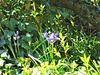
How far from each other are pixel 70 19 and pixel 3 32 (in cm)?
119

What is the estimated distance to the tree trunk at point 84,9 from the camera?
227 cm

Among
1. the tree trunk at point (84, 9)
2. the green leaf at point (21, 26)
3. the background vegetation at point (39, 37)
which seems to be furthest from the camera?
the tree trunk at point (84, 9)

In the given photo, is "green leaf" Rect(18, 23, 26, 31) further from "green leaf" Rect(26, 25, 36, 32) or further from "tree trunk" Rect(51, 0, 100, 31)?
"tree trunk" Rect(51, 0, 100, 31)

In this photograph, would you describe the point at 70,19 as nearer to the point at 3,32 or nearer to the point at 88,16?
the point at 88,16

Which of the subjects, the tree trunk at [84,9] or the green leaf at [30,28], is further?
the tree trunk at [84,9]

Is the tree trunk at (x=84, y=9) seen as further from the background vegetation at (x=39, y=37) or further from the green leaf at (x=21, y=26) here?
the green leaf at (x=21, y=26)

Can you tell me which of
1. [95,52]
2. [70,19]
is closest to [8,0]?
[70,19]

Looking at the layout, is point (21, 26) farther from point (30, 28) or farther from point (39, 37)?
point (39, 37)

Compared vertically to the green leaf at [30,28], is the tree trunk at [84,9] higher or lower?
higher

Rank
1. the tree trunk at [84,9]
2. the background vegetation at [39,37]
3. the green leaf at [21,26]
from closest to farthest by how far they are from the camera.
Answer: the background vegetation at [39,37] < the green leaf at [21,26] < the tree trunk at [84,9]

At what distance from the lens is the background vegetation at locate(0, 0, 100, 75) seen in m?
1.79

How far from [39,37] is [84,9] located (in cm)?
86

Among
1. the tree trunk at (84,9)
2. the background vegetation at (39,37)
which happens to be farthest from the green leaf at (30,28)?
the tree trunk at (84,9)

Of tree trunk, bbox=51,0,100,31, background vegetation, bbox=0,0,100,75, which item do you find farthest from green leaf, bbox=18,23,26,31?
tree trunk, bbox=51,0,100,31
